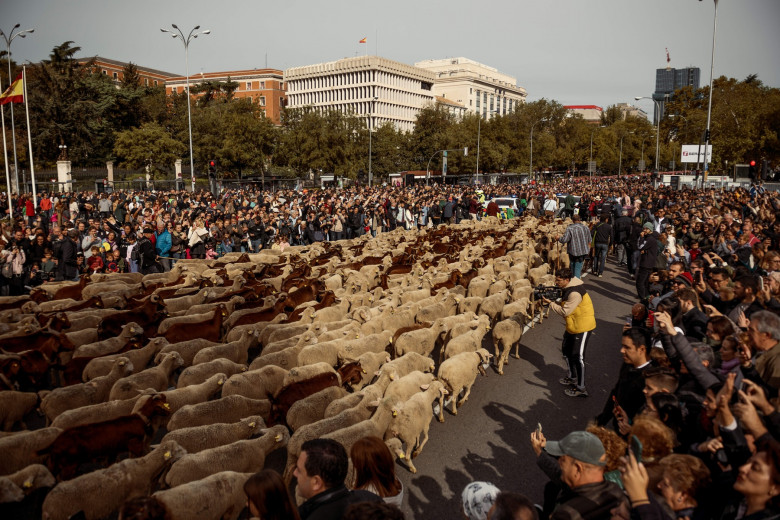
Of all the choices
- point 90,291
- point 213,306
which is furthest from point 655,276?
point 90,291

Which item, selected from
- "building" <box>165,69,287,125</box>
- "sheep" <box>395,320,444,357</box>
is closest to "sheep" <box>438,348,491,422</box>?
"sheep" <box>395,320,444,357</box>

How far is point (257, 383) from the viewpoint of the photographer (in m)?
7.77

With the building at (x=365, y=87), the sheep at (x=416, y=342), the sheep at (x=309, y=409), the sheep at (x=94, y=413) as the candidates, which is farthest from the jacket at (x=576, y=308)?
the building at (x=365, y=87)

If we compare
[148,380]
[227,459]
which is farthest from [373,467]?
[148,380]

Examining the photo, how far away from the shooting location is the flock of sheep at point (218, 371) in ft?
18.5

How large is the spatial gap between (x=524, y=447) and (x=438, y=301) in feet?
15.8

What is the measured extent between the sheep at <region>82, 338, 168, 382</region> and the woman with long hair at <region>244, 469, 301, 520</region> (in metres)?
5.48

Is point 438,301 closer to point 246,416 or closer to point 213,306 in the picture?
point 213,306

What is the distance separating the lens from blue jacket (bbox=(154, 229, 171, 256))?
53.3 feet

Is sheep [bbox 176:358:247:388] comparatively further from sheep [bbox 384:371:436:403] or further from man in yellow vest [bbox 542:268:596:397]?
man in yellow vest [bbox 542:268:596:397]

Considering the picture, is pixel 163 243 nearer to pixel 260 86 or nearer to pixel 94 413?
pixel 94 413

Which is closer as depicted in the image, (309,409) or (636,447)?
(636,447)

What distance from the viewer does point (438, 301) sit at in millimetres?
11633

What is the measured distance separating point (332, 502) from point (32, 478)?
3666mm
